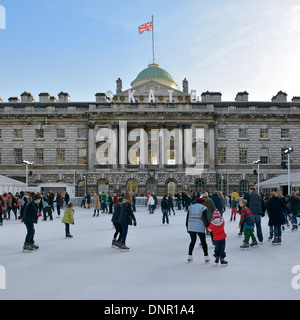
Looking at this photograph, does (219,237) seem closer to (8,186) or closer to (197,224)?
(197,224)

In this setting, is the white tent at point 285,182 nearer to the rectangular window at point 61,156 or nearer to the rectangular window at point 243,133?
the rectangular window at point 243,133

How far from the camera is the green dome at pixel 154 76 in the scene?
57.1 meters

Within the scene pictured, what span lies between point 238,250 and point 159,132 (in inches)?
1443

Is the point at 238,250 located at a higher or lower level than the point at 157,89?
lower

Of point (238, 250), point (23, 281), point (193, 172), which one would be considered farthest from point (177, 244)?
point (193, 172)

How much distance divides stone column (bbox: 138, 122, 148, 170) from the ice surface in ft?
108

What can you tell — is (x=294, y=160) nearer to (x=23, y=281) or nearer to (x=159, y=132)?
(x=159, y=132)

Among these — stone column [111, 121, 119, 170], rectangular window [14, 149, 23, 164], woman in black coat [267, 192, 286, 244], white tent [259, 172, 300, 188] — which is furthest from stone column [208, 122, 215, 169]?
woman in black coat [267, 192, 286, 244]

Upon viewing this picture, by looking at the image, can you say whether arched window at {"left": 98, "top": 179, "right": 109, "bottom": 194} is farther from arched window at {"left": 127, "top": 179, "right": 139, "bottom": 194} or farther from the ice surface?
the ice surface

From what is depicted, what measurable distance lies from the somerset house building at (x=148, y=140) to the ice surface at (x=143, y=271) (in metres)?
33.6

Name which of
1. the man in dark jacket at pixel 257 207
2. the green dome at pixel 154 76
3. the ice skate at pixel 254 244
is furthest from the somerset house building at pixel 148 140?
the ice skate at pixel 254 244

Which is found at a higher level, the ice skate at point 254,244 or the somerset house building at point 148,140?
the somerset house building at point 148,140

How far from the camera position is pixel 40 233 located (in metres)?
14.7

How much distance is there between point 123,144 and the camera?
45.7m
